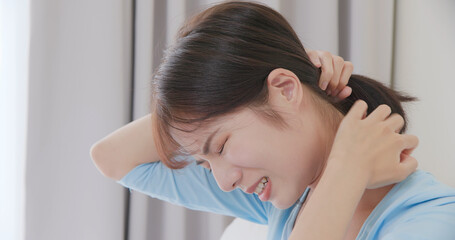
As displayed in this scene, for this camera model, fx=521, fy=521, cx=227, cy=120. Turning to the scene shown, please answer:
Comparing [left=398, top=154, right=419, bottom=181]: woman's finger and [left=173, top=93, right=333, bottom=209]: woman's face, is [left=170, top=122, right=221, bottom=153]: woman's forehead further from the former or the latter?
[left=398, top=154, right=419, bottom=181]: woman's finger

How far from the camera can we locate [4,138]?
168cm

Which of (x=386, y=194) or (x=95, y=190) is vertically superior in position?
(x=386, y=194)

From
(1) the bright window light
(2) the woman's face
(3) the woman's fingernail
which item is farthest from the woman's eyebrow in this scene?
(1) the bright window light

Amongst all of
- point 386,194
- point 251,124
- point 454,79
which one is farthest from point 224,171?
point 454,79

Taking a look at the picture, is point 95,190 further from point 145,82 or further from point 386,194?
point 386,194

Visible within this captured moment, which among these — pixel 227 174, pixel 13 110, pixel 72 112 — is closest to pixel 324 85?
pixel 227 174

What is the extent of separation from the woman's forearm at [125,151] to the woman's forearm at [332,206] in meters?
0.51

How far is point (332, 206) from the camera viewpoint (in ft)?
2.57

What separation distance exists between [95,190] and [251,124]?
99 centimetres

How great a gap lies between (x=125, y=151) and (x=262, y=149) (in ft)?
1.44

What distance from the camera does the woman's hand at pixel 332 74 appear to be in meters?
0.95

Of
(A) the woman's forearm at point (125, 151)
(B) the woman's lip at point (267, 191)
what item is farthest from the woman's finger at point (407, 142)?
(A) the woman's forearm at point (125, 151)

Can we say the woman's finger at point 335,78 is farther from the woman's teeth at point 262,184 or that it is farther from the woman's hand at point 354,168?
the woman's teeth at point 262,184

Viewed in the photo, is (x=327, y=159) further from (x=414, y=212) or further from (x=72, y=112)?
(x=72, y=112)
